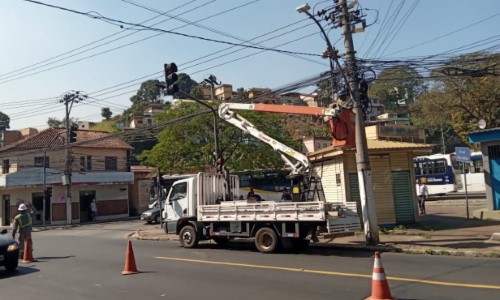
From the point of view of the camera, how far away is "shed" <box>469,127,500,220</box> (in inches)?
779

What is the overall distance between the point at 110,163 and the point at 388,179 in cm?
3247

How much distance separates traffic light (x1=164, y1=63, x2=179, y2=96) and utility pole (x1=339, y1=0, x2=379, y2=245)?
5.63m

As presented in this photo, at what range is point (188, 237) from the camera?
16547 mm

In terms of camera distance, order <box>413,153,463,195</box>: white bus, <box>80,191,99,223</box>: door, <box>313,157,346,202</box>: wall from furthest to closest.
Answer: <box>80,191,99,223</box>: door
<box>413,153,463,195</box>: white bus
<box>313,157,346,202</box>: wall

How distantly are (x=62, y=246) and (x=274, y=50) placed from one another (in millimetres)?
11824

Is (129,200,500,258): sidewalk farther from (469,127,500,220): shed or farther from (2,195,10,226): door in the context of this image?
(2,195,10,226): door

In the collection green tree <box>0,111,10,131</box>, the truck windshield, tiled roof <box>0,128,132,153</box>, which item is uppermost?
green tree <box>0,111,10,131</box>

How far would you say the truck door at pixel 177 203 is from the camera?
16.8 meters

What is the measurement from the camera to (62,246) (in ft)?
63.7

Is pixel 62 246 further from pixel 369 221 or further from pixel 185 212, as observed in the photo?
pixel 369 221

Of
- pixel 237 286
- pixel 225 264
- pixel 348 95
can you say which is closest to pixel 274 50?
pixel 348 95

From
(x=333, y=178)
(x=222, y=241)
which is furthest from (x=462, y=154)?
(x=222, y=241)

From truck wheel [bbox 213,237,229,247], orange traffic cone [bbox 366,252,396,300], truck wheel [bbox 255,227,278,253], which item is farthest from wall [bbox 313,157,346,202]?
orange traffic cone [bbox 366,252,396,300]

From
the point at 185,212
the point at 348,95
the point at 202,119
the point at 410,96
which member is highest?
the point at 410,96
